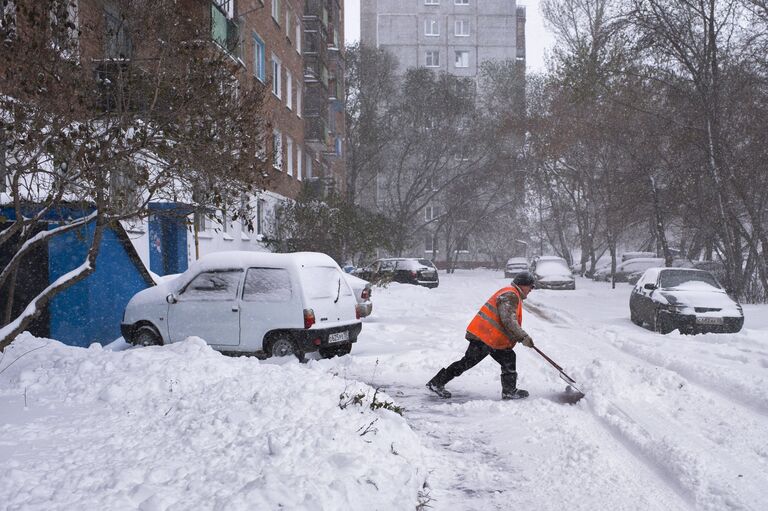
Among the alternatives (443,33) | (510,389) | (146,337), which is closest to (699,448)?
(510,389)

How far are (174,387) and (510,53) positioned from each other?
212 feet

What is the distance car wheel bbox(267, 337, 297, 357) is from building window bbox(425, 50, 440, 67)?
5970 centimetres

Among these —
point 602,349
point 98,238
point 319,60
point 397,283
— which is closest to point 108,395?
point 98,238

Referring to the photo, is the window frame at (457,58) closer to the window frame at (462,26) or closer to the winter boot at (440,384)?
the window frame at (462,26)

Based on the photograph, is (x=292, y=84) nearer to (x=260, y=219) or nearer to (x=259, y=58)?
(x=259, y=58)

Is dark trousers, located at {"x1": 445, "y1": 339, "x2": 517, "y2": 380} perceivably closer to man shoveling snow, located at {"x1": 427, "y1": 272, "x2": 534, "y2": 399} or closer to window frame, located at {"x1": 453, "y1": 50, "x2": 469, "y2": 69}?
man shoveling snow, located at {"x1": 427, "y1": 272, "x2": 534, "y2": 399}

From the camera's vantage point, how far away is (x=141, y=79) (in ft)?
24.7

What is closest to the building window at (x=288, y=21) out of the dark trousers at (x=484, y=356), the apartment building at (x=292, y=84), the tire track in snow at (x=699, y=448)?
the apartment building at (x=292, y=84)

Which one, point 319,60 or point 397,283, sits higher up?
point 319,60

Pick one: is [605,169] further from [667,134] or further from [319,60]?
[319,60]

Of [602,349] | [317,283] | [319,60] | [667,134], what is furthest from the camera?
[319,60]

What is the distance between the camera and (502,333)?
7512mm

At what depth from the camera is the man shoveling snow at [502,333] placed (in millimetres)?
7430

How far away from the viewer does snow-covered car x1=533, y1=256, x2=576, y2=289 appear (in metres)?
30.6
